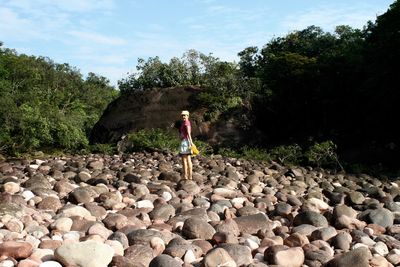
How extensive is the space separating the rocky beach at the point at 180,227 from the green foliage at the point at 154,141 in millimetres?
8471

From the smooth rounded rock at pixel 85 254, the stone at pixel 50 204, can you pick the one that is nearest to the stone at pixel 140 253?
the smooth rounded rock at pixel 85 254

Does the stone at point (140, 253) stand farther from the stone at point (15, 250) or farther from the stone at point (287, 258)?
the stone at point (287, 258)

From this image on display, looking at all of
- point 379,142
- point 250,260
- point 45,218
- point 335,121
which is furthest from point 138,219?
point 335,121

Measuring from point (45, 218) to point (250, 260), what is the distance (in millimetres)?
2608

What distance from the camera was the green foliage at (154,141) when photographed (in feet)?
59.4

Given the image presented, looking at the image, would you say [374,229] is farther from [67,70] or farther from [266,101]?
[67,70]

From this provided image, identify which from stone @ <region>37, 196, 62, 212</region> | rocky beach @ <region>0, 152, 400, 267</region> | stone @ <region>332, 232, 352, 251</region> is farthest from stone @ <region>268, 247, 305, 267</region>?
stone @ <region>37, 196, 62, 212</region>

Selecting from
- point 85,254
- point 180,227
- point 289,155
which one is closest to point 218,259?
point 85,254

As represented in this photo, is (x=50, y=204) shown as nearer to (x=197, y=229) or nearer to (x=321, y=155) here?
(x=197, y=229)

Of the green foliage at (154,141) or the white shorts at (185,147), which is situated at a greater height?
the white shorts at (185,147)

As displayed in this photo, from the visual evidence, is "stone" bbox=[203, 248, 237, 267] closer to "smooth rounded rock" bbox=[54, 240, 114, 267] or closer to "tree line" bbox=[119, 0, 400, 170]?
"smooth rounded rock" bbox=[54, 240, 114, 267]

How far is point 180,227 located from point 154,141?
12.8 metres

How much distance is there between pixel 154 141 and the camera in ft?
61.3

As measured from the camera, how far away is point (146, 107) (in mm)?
22875
